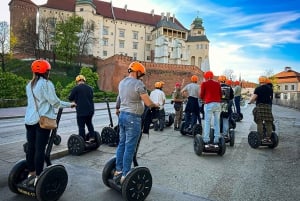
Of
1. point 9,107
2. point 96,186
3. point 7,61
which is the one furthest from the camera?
point 7,61

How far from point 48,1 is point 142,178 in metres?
84.2

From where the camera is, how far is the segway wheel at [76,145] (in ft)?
24.6

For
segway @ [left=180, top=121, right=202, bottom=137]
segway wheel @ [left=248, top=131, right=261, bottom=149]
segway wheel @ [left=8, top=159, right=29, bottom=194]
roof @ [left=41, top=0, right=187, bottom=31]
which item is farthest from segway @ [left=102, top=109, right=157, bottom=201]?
roof @ [left=41, top=0, right=187, bottom=31]

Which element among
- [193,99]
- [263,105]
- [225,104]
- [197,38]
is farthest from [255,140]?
[197,38]

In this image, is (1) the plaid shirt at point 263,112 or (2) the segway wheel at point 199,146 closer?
(2) the segway wheel at point 199,146

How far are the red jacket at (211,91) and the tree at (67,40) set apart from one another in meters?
57.3

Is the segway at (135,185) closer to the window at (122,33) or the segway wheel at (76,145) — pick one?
the segway wheel at (76,145)

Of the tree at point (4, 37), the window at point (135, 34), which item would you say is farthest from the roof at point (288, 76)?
the tree at point (4, 37)

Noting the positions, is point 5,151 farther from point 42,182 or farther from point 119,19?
point 119,19

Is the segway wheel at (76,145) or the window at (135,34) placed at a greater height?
the window at (135,34)

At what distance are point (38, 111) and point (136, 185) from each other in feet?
6.00

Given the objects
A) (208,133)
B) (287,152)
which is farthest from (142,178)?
(287,152)

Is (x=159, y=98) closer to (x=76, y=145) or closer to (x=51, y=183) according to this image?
(x=76, y=145)

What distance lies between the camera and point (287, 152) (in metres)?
8.66
